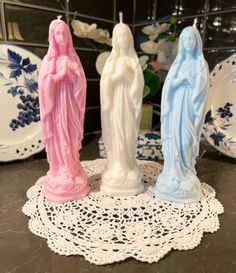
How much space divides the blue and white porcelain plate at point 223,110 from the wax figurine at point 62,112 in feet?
1.41

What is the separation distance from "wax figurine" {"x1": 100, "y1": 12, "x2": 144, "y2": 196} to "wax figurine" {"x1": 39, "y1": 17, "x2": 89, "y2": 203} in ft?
0.18

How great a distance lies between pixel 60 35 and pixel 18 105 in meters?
0.33

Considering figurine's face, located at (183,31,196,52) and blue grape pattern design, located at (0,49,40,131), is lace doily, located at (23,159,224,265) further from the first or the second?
figurine's face, located at (183,31,196,52)

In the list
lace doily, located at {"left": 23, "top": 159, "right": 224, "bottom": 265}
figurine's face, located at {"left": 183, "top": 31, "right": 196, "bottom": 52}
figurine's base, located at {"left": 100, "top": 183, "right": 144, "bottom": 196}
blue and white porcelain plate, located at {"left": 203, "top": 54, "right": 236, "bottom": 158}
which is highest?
figurine's face, located at {"left": 183, "top": 31, "right": 196, "bottom": 52}

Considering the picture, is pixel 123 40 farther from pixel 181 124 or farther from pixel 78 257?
pixel 78 257

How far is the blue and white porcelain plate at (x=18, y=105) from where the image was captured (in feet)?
2.53

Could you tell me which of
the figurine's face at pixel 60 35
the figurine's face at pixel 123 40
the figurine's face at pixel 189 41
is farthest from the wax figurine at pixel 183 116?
the figurine's face at pixel 60 35

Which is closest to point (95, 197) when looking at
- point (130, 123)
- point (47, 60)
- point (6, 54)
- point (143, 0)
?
point (130, 123)

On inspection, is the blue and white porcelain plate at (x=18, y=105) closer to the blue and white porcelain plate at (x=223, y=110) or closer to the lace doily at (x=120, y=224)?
the lace doily at (x=120, y=224)

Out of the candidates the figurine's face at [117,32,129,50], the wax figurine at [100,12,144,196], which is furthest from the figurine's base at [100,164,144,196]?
the figurine's face at [117,32,129,50]

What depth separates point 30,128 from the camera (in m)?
0.81

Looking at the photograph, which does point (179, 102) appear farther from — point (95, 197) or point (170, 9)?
point (170, 9)

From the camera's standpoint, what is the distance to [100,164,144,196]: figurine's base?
633 mm

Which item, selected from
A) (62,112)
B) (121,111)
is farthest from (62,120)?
(121,111)
